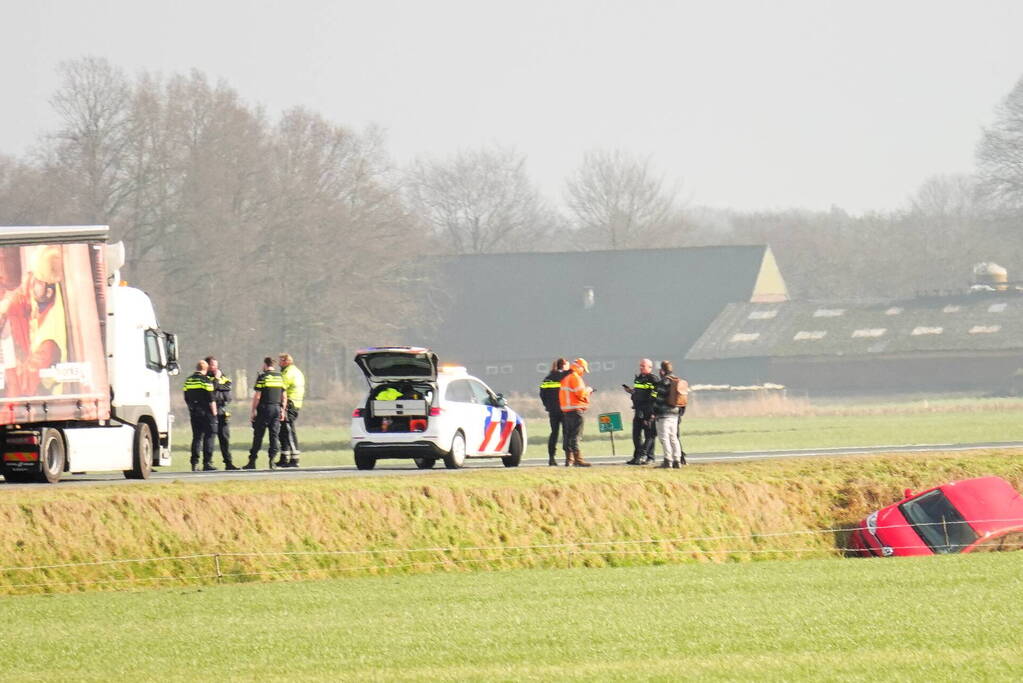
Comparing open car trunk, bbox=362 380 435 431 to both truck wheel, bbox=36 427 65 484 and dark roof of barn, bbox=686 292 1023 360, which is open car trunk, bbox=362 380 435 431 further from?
dark roof of barn, bbox=686 292 1023 360

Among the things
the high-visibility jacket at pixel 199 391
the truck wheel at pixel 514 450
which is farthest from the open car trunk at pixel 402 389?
the high-visibility jacket at pixel 199 391

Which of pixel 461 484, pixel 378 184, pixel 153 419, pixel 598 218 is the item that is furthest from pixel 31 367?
pixel 598 218

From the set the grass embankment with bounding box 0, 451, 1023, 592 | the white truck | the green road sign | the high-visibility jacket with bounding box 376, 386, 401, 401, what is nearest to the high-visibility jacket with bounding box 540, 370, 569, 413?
the grass embankment with bounding box 0, 451, 1023, 592

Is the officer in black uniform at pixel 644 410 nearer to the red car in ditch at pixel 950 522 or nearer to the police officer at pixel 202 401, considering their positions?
the red car in ditch at pixel 950 522

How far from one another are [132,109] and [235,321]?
11.0 metres

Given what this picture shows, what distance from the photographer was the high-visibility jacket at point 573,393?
27.1 m

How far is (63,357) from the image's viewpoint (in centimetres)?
2353

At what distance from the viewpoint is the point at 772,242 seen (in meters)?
154

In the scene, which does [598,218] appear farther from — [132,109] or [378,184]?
[132,109]

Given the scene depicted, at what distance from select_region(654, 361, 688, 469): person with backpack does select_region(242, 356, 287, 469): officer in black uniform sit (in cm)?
667

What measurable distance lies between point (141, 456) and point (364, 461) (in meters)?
3.65

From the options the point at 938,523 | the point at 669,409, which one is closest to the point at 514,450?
the point at 669,409

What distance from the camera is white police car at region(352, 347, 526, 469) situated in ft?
87.1

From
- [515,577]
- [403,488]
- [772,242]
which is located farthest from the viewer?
[772,242]
